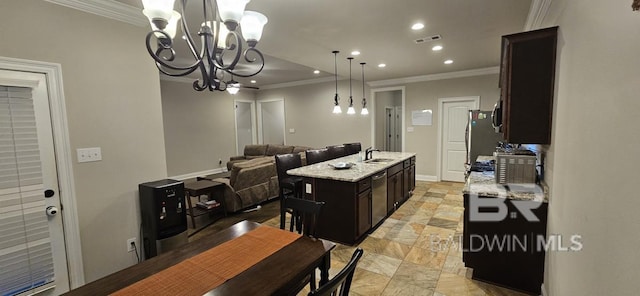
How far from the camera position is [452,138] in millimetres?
6047

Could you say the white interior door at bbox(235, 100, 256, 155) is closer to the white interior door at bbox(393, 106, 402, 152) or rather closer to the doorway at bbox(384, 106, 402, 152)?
the doorway at bbox(384, 106, 402, 152)

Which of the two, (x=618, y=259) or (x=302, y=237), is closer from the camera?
(x=618, y=259)

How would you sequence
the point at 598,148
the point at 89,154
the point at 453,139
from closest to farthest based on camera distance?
the point at 598,148 → the point at 89,154 → the point at 453,139

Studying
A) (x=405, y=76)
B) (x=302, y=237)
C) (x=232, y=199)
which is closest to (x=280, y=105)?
(x=405, y=76)

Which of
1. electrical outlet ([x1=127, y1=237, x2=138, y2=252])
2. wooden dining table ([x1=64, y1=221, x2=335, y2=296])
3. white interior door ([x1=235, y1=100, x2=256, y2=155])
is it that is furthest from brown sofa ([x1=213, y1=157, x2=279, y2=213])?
white interior door ([x1=235, y1=100, x2=256, y2=155])

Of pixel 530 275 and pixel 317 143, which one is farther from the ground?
pixel 317 143

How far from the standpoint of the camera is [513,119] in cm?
208

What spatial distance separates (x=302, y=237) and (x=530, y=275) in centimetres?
186

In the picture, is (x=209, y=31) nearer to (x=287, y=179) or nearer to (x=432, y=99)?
(x=287, y=179)

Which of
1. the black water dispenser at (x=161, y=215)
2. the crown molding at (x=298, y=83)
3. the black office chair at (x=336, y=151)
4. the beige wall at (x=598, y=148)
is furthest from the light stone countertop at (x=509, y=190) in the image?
the crown molding at (x=298, y=83)

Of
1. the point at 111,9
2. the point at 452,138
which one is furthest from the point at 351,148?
the point at 111,9

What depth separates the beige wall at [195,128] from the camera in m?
6.67

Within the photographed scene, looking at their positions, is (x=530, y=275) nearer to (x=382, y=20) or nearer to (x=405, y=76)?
(x=382, y=20)

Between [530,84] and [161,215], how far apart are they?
3295mm
